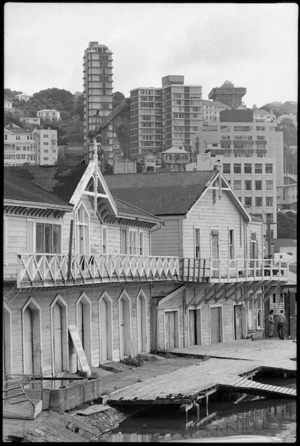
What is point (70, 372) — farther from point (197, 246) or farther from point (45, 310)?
point (197, 246)

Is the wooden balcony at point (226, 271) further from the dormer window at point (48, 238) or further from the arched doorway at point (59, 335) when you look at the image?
the arched doorway at point (59, 335)

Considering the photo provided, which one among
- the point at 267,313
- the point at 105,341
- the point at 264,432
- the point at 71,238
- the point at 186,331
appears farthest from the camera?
the point at 267,313

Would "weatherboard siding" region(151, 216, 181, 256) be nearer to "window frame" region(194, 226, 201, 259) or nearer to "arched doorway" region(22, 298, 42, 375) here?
"window frame" region(194, 226, 201, 259)

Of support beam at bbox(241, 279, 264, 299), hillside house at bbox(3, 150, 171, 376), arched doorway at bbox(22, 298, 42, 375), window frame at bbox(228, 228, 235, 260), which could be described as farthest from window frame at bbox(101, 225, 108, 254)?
support beam at bbox(241, 279, 264, 299)

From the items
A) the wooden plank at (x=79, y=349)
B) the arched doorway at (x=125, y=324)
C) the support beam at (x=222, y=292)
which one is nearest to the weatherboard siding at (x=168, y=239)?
the support beam at (x=222, y=292)

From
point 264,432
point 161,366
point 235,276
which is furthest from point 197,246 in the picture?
point 264,432

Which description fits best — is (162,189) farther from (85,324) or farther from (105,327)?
(85,324)
